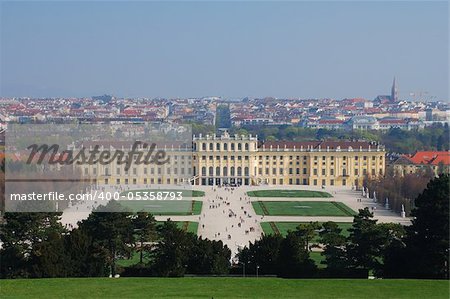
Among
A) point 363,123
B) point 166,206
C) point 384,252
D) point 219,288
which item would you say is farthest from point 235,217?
point 363,123

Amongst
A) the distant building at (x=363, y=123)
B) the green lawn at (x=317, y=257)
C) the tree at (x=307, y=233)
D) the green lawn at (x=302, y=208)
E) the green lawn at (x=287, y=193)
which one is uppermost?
the distant building at (x=363, y=123)

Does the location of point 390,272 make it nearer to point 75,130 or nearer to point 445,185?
point 445,185

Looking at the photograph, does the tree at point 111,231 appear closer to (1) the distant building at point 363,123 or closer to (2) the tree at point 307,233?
(2) the tree at point 307,233

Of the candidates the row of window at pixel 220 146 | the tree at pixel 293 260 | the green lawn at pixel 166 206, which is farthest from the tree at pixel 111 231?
the row of window at pixel 220 146

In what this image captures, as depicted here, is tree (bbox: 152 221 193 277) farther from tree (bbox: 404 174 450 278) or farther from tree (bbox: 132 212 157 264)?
tree (bbox: 404 174 450 278)

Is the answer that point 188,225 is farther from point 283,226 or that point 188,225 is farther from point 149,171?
point 149,171

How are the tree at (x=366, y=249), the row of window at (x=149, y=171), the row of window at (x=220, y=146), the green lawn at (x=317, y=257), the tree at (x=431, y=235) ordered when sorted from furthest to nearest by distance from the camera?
the row of window at (x=220, y=146), the row of window at (x=149, y=171), the green lawn at (x=317, y=257), the tree at (x=366, y=249), the tree at (x=431, y=235)

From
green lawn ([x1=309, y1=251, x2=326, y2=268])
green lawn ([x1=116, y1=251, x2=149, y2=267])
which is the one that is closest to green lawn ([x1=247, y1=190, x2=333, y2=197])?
green lawn ([x1=309, y1=251, x2=326, y2=268])
